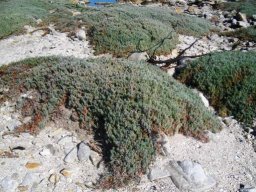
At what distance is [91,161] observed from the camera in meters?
8.28

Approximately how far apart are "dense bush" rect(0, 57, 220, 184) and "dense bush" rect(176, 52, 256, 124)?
93cm

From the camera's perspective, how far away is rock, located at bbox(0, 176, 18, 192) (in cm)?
757

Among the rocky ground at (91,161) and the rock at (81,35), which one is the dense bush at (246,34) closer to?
the rock at (81,35)

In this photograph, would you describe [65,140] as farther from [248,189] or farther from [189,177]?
[248,189]

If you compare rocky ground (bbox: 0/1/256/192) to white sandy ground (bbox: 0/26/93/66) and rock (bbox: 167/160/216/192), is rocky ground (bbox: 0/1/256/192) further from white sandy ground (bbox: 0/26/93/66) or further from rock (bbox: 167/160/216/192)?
white sandy ground (bbox: 0/26/93/66)

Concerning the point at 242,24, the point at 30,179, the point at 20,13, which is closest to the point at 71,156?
the point at 30,179

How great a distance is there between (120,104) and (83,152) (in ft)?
4.11

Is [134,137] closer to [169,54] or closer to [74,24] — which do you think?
[169,54]

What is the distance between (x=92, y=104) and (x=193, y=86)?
382 centimetres

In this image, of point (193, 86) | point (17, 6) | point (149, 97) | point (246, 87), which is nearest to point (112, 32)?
point (193, 86)

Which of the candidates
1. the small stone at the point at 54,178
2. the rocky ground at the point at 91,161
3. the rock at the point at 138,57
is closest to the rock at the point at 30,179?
the rocky ground at the point at 91,161

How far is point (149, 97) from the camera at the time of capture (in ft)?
29.0

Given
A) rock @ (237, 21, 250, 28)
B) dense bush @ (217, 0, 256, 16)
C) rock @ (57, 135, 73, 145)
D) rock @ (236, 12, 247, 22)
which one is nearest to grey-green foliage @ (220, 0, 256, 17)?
dense bush @ (217, 0, 256, 16)

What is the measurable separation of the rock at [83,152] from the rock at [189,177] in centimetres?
166
